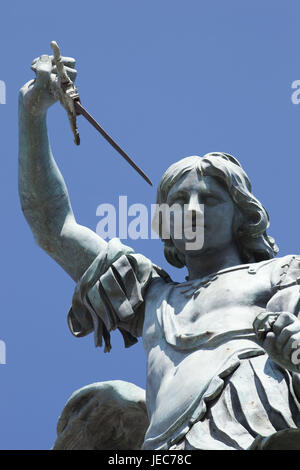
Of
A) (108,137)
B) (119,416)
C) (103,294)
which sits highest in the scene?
(108,137)

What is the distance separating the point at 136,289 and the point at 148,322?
0.39 metres

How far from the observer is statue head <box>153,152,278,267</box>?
14141 millimetres

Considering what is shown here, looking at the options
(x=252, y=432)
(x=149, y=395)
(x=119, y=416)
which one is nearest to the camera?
(x=252, y=432)

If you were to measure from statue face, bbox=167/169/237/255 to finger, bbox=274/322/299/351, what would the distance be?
7.04 feet

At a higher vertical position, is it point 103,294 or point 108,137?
point 108,137

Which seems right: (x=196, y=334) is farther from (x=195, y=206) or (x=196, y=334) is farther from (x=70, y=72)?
(x=70, y=72)

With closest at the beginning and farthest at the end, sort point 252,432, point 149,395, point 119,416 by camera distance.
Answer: point 252,432 < point 149,395 < point 119,416

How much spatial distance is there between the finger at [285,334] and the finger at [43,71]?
3.51 metres

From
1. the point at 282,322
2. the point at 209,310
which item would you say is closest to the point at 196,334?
the point at 209,310

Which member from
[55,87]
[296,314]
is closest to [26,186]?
[55,87]

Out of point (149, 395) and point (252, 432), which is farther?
point (149, 395)

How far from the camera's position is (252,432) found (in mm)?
12289

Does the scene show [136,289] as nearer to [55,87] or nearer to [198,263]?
[198,263]

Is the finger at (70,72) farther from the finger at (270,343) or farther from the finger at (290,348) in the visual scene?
the finger at (290,348)
